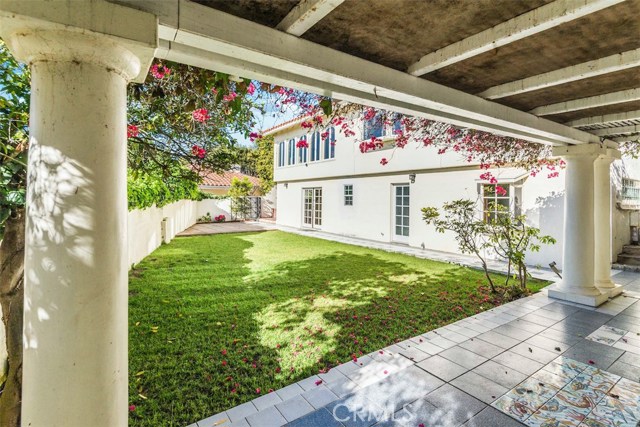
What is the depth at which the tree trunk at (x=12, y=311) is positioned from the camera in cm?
228

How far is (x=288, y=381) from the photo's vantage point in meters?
3.40

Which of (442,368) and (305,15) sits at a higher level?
(305,15)

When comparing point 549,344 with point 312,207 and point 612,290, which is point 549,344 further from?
point 312,207

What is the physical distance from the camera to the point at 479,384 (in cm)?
335

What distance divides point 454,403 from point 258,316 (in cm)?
314

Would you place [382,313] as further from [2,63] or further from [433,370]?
[2,63]

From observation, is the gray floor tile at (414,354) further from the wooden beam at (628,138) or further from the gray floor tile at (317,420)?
the wooden beam at (628,138)

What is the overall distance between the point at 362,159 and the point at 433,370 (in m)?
11.6

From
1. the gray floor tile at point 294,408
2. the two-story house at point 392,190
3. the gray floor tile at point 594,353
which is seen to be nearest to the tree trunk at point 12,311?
the gray floor tile at point 294,408

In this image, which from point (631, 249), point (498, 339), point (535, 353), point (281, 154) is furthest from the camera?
point (281, 154)

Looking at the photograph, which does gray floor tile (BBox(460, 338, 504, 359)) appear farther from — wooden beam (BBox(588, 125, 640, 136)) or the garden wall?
wooden beam (BBox(588, 125, 640, 136))

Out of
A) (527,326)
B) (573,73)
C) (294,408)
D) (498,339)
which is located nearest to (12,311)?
(294,408)

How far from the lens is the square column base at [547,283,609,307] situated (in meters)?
5.82

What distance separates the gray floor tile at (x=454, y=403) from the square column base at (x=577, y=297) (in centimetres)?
432
